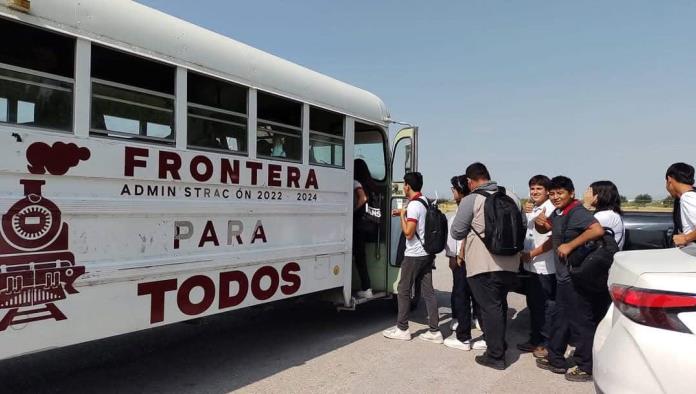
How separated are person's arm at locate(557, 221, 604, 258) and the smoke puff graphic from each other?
138 inches

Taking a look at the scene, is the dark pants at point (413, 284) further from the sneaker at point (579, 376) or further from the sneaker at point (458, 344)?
the sneaker at point (579, 376)

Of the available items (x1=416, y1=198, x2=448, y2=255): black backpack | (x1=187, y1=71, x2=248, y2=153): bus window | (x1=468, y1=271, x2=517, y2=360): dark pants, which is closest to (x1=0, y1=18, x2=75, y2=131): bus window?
(x1=187, y1=71, x2=248, y2=153): bus window

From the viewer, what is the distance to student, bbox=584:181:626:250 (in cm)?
423

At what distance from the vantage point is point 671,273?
2.20m

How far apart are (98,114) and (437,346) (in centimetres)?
369

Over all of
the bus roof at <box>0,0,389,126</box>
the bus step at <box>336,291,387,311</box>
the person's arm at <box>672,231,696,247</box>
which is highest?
the bus roof at <box>0,0,389,126</box>

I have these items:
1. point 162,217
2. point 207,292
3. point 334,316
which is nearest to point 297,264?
point 207,292

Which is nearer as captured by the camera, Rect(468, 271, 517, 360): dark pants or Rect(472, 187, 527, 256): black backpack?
Rect(472, 187, 527, 256): black backpack

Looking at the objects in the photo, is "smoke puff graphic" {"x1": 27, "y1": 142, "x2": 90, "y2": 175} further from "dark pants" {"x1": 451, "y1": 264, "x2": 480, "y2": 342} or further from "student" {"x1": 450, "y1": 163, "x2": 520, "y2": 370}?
"dark pants" {"x1": 451, "y1": 264, "x2": 480, "y2": 342}

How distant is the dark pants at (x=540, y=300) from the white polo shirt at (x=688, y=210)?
1174 millimetres

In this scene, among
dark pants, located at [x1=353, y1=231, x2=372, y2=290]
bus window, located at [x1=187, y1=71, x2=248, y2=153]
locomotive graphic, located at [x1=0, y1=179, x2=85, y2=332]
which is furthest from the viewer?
dark pants, located at [x1=353, y1=231, x2=372, y2=290]

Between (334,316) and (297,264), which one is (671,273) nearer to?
(297,264)

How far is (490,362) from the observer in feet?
14.1

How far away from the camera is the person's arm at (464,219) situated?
14.2 ft
